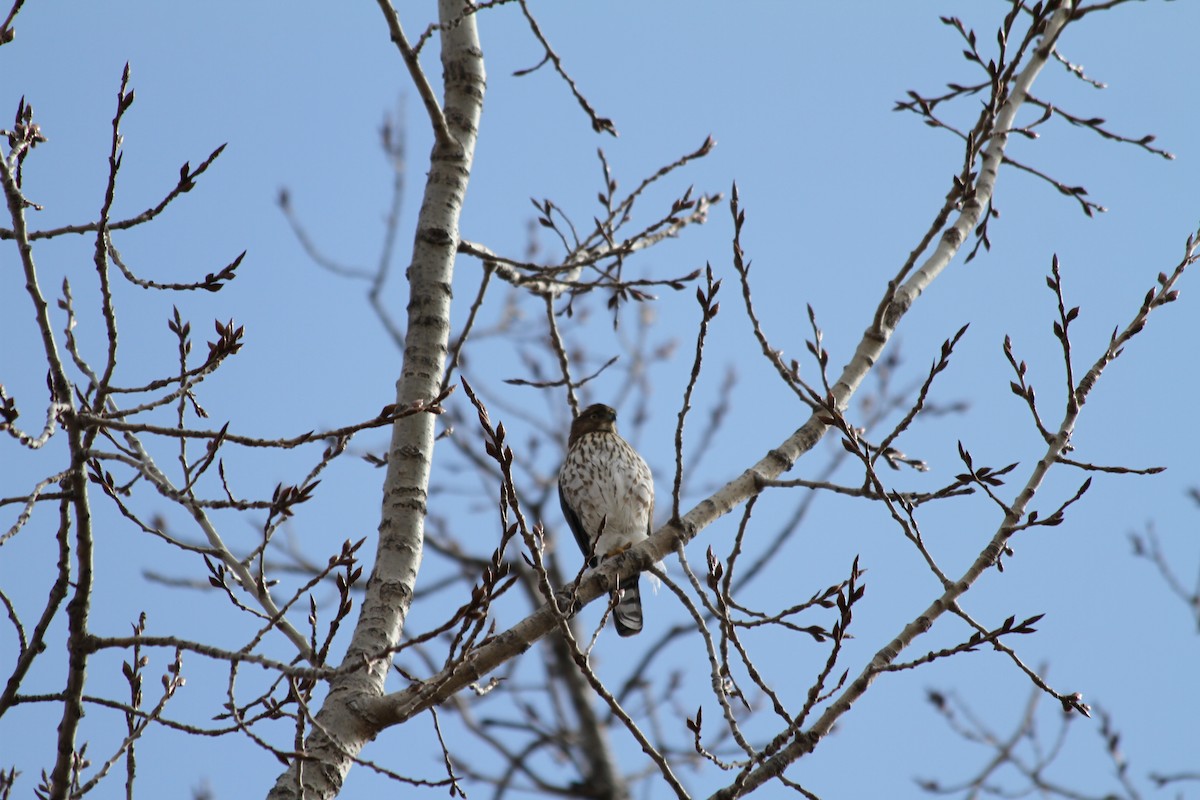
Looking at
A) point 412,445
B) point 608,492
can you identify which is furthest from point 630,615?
point 412,445

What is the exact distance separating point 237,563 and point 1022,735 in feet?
14.7

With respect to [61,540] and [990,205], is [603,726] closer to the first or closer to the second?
[990,205]

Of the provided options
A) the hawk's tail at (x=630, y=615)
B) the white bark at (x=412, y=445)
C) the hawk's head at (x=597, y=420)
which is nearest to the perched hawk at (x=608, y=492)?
the hawk's tail at (x=630, y=615)

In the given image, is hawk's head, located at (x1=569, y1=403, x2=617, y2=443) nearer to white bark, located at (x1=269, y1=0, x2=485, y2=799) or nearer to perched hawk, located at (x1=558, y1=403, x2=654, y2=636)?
perched hawk, located at (x1=558, y1=403, x2=654, y2=636)

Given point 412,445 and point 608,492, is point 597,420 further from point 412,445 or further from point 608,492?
point 412,445

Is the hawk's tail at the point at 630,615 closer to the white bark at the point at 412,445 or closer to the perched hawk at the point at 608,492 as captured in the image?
the perched hawk at the point at 608,492

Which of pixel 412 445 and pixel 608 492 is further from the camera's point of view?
pixel 608 492

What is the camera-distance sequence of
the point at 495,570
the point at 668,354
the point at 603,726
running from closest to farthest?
the point at 495,570, the point at 603,726, the point at 668,354

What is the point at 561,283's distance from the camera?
14.4ft

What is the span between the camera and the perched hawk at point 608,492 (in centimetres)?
632

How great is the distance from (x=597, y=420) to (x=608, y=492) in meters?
0.76

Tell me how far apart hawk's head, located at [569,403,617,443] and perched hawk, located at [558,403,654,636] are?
0.81 ft

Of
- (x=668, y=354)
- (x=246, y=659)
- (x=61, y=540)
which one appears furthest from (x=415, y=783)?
(x=668, y=354)

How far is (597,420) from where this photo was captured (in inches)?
275
